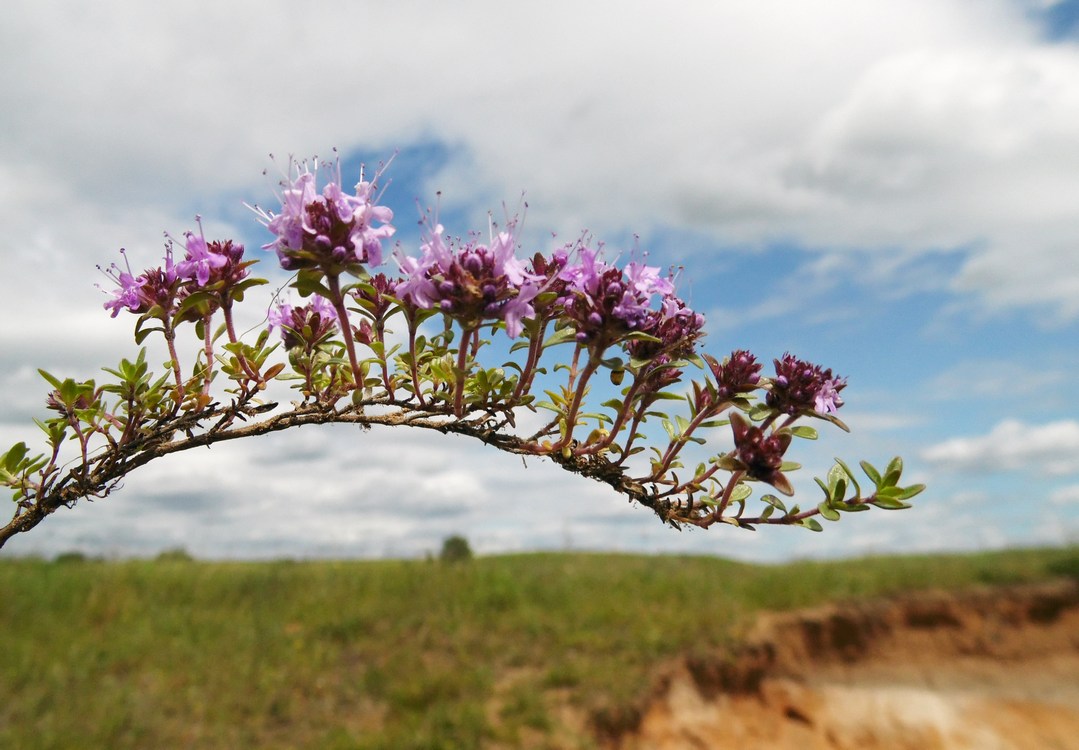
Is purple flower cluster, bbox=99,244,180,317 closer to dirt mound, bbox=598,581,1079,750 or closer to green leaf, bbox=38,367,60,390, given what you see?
green leaf, bbox=38,367,60,390

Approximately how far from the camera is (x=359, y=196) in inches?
53.6

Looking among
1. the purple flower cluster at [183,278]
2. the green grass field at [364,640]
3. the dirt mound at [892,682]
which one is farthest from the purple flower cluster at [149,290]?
the dirt mound at [892,682]

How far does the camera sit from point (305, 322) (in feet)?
5.51

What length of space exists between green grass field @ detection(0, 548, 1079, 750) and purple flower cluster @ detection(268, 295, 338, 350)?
5.80 metres

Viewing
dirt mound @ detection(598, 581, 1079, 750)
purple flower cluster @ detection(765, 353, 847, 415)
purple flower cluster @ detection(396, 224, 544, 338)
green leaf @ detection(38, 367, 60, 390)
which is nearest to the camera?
purple flower cluster @ detection(396, 224, 544, 338)

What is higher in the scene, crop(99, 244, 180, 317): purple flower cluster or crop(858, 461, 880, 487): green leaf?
crop(99, 244, 180, 317): purple flower cluster

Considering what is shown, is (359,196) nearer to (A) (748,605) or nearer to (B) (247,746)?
(B) (247,746)

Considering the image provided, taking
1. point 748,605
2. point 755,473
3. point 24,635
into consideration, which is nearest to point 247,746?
point 24,635

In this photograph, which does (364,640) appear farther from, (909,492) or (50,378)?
(909,492)

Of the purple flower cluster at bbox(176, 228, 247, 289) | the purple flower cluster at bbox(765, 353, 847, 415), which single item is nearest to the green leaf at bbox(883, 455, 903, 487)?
the purple flower cluster at bbox(765, 353, 847, 415)

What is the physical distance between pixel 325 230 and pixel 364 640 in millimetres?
8155

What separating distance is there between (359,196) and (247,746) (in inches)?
264

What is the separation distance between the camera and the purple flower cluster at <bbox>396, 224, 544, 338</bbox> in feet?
4.23

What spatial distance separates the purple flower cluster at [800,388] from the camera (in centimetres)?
146
